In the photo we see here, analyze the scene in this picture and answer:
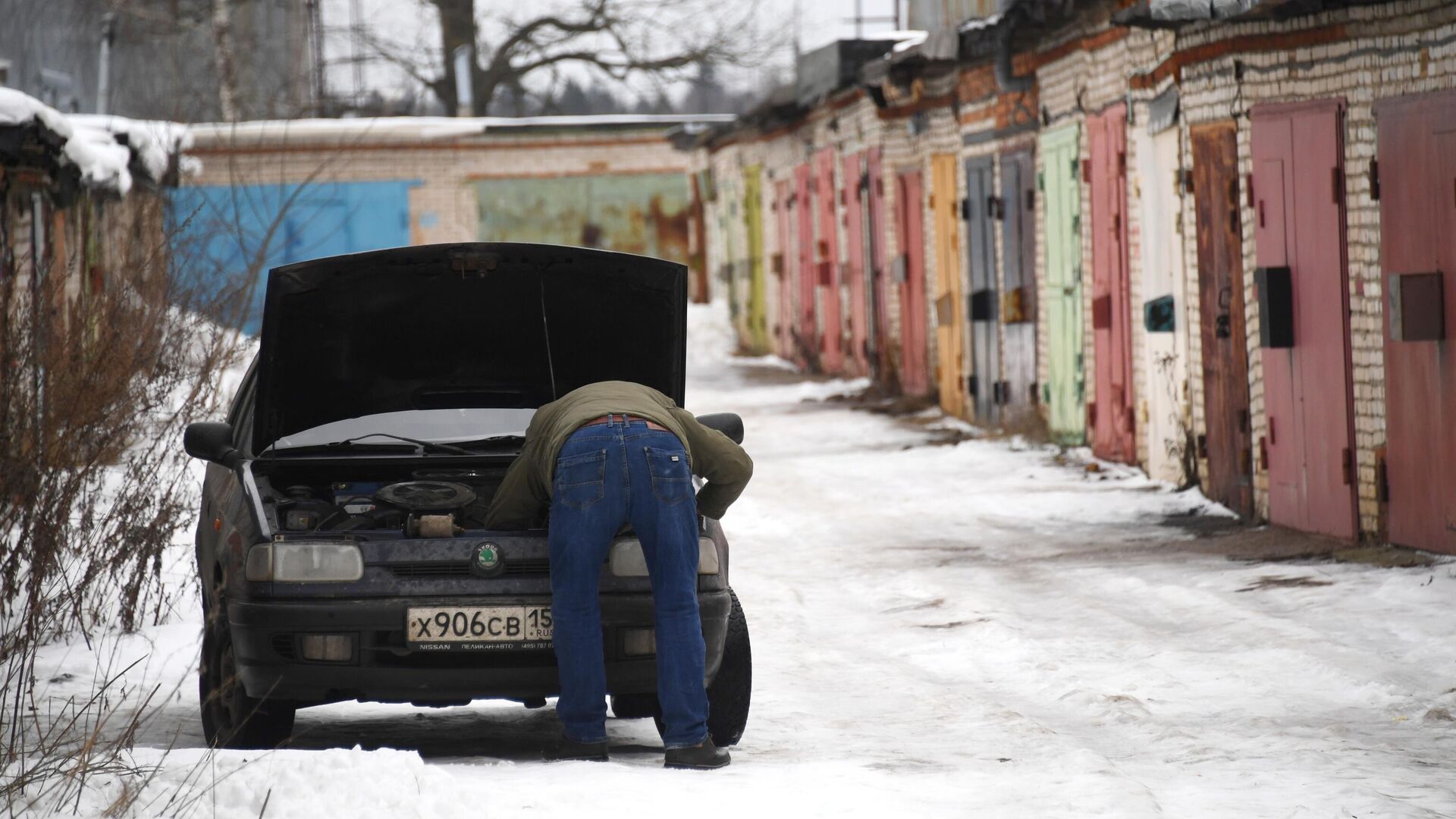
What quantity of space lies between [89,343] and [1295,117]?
6.58 meters

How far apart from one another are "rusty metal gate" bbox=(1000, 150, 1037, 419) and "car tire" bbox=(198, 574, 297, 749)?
1118 centimetres

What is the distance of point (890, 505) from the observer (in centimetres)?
1263

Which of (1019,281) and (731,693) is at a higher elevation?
(1019,281)

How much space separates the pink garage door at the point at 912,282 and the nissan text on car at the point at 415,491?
45.5ft

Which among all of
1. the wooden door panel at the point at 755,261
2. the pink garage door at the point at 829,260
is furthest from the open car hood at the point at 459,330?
the wooden door panel at the point at 755,261

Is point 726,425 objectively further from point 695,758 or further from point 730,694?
point 695,758

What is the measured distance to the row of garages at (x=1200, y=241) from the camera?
30.9 ft

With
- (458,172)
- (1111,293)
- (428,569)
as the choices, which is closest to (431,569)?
(428,569)

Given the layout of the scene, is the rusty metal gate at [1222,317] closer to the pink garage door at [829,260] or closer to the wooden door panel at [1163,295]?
the wooden door panel at [1163,295]

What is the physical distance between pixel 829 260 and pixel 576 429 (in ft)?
63.9

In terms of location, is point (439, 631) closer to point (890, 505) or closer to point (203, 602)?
point (203, 602)

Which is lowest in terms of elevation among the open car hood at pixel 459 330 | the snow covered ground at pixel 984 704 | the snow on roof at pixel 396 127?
the snow covered ground at pixel 984 704

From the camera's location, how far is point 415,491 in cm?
616

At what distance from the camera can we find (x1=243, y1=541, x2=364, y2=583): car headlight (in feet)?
18.4
